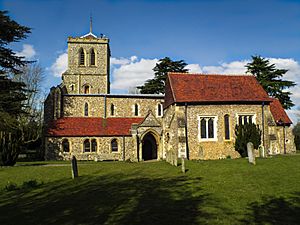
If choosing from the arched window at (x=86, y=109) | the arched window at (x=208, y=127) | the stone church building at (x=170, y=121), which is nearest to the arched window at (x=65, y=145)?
the stone church building at (x=170, y=121)

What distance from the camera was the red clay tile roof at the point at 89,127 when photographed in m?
29.2

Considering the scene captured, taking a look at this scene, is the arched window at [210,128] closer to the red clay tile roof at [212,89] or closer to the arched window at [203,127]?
the arched window at [203,127]

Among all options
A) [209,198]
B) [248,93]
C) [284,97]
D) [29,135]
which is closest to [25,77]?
[29,135]

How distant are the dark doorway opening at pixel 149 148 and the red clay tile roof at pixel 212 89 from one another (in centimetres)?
499

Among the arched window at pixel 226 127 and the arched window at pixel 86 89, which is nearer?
the arched window at pixel 226 127

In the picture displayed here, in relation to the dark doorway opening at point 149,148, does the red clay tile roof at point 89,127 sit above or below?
above

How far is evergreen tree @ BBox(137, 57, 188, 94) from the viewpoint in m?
49.7

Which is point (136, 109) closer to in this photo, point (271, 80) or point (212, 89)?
point (212, 89)

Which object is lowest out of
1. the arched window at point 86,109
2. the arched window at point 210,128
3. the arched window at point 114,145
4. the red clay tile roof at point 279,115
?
the arched window at point 114,145

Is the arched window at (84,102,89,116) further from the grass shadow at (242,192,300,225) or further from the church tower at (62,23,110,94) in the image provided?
the grass shadow at (242,192,300,225)

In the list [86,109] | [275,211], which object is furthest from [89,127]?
[275,211]

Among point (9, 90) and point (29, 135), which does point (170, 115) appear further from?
point (29, 135)

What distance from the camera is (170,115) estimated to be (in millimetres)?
26172

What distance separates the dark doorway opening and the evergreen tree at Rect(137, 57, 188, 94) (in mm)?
20333
